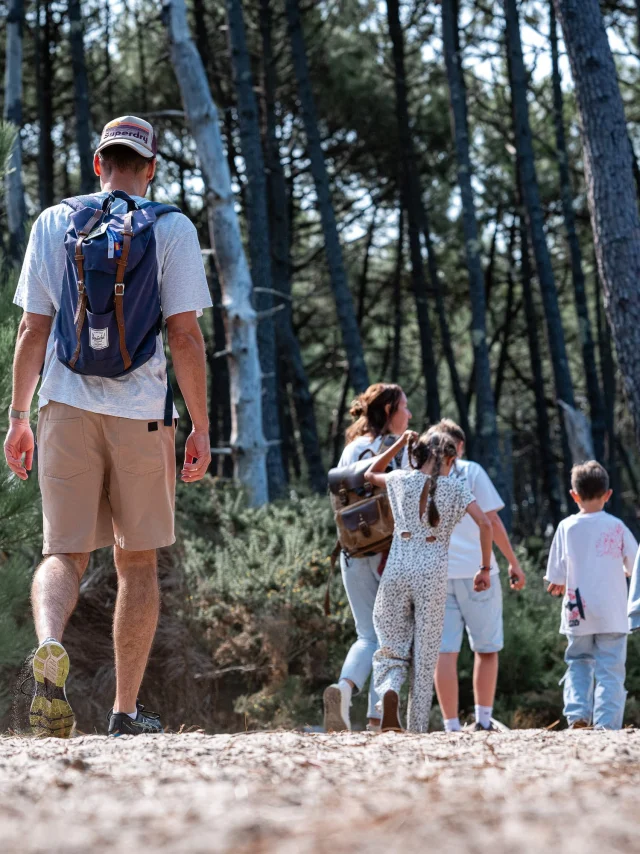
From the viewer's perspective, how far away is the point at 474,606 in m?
6.12

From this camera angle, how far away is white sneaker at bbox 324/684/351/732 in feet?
18.5

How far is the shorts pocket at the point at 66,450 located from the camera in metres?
3.65

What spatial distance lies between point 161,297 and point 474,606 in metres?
3.11

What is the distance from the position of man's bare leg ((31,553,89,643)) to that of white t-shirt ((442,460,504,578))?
282 cm

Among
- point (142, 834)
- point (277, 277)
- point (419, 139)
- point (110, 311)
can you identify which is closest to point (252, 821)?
point (142, 834)

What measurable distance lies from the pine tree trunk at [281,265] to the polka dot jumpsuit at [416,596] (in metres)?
10.5

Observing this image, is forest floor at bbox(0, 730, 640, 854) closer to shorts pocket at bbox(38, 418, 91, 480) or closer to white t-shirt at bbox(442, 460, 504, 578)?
shorts pocket at bbox(38, 418, 91, 480)

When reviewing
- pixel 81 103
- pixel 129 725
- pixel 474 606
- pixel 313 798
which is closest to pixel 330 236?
pixel 81 103

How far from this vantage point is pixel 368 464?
5.70m

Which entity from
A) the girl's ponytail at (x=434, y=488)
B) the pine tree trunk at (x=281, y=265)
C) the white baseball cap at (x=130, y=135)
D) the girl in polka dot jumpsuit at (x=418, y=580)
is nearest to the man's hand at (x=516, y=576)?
the girl in polka dot jumpsuit at (x=418, y=580)

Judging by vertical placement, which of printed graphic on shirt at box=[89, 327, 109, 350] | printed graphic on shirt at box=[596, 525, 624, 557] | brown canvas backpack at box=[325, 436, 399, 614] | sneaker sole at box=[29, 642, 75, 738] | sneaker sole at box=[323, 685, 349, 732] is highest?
printed graphic on shirt at box=[89, 327, 109, 350]

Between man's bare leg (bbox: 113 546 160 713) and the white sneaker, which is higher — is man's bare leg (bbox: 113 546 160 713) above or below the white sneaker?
above

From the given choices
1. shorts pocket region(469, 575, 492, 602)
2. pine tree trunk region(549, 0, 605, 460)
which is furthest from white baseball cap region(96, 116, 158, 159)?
pine tree trunk region(549, 0, 605, 460)

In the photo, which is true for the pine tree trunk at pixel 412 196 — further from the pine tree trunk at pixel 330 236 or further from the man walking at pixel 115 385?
the man walking at pixel 115 385
